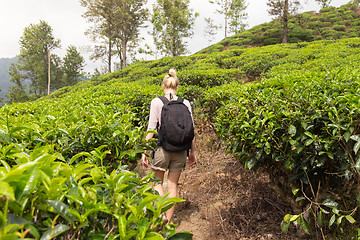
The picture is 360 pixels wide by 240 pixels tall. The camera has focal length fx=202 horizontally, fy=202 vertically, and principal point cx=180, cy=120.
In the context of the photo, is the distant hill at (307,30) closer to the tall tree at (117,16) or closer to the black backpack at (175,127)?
the tall tree at (117,16)

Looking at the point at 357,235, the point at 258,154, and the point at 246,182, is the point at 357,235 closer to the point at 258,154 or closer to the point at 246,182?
the point at 258,154

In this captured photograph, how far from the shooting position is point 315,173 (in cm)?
217

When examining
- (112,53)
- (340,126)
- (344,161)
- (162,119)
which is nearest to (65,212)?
(162,119)

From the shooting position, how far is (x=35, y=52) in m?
41.7

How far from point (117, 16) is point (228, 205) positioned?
101 ft

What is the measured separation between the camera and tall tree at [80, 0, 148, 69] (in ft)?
88.9

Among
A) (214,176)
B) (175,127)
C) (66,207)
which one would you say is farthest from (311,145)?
(214,176)

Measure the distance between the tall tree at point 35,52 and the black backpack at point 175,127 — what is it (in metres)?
47.3

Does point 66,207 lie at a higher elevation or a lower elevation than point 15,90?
lower

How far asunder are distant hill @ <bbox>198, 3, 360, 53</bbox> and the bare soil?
21.2 metres

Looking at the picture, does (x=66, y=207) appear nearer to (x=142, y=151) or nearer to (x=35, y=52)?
(x=142, y=151)

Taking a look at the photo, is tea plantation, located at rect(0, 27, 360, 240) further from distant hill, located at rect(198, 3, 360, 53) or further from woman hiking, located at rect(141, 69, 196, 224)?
distant hill, located at rect(198, 3, 360, 53)

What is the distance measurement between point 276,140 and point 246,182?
59.7 inches

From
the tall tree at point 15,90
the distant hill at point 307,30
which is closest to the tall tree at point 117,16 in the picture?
the distant hill at point 307,30
